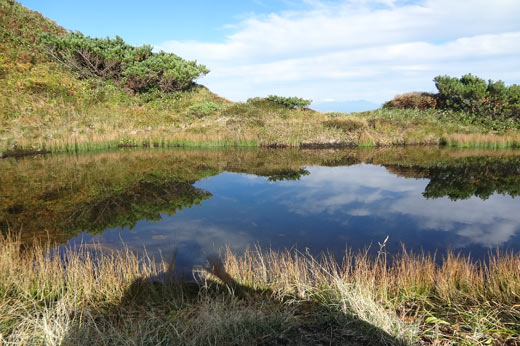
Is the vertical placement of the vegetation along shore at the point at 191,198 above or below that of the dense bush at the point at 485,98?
below

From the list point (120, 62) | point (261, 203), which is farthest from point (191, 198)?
point (120, 62)

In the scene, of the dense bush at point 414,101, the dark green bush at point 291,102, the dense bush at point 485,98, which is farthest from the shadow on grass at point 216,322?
the dense bush at point 414,101

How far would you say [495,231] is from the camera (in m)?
8.02

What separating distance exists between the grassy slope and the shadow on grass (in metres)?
19.8

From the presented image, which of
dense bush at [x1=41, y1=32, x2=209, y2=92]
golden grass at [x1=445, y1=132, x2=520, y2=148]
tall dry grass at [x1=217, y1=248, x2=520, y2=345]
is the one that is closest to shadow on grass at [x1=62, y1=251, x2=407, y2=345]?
tall dry grass at [x1=217, y1=248, x2=520, y2=345]

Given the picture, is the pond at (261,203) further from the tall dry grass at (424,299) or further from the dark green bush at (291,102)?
the dark green bush at (291,102)

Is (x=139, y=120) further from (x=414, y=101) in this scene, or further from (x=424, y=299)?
(x=414, y=101)

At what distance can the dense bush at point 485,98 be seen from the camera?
99.5 ft

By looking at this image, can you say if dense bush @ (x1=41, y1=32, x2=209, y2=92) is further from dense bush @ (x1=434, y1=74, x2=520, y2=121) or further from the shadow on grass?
the shadow on grass

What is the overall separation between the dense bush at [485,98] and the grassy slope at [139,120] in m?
3.34

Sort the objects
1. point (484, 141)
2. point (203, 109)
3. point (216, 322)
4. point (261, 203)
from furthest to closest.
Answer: point (203, 109) → point (484, 141) → point (261, 203) → point (216, 322)

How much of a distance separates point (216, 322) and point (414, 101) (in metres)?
40.3

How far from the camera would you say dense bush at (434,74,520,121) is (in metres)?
30.3

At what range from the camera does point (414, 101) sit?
37.4 metres
